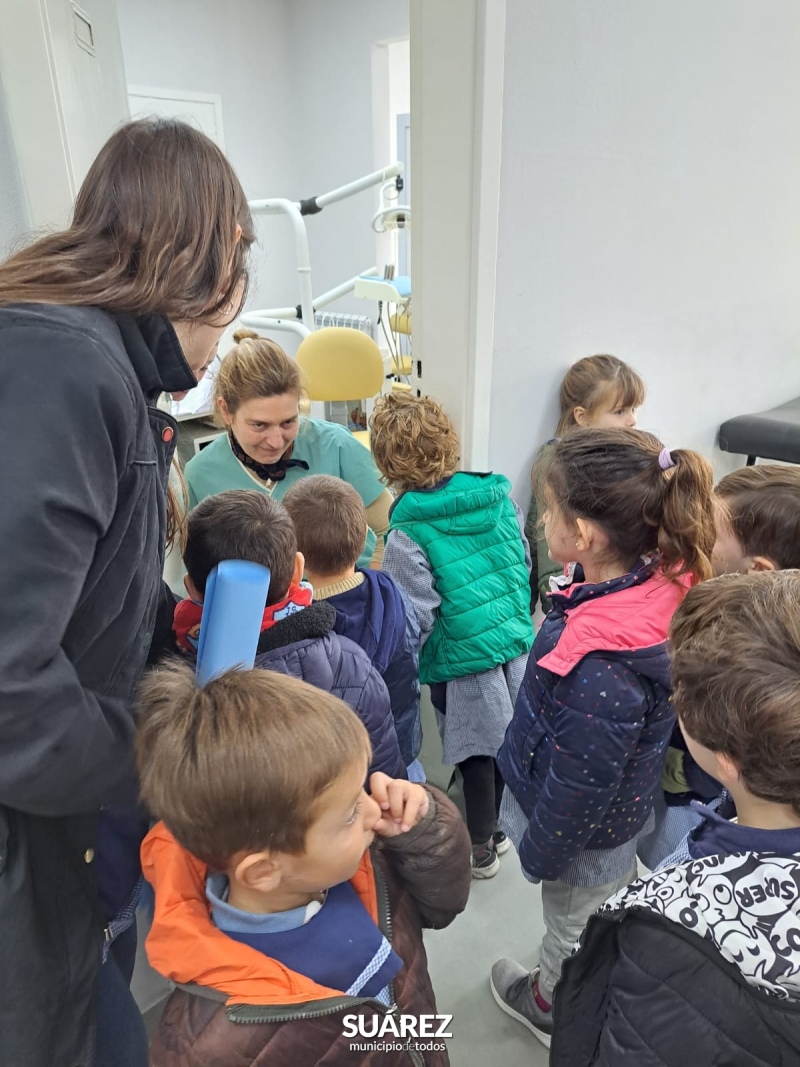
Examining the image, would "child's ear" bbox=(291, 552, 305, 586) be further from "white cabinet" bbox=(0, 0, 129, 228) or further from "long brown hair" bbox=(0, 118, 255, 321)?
"white cabinet" bbox=(0, 0, 129, 228)

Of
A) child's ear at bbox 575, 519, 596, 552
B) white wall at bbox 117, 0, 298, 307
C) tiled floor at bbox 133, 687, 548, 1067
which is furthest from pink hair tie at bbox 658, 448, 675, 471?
white wall at bbox 117, 0, 298, 307

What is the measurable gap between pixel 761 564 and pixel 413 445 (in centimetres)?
72

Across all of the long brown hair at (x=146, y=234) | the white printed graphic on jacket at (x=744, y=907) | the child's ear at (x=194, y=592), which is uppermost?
the long brown hair at (x=146, y=234)

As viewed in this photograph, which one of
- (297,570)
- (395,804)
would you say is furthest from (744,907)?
(297,570)

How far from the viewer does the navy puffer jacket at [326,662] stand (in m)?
1.01

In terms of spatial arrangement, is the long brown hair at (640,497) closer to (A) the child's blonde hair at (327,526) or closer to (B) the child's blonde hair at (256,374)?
(A) the child's blonde hair at (327,526)

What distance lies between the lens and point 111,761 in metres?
0.70

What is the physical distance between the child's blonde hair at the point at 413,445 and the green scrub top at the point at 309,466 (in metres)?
0.10

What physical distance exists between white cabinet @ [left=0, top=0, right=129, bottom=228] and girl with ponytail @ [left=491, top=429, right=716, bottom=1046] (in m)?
0.91

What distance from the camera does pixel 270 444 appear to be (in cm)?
156

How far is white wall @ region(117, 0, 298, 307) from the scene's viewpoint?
4.21 meters

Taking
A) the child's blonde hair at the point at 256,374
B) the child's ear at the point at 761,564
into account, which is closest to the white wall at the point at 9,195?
the child's blonde hair at the point at 256,374

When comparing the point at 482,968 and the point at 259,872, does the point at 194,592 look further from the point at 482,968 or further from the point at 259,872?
the point at 482,968

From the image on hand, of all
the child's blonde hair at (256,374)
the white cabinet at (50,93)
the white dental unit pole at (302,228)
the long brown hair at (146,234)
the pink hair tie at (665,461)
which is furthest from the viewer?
the white dental unit pole at (302,228)
